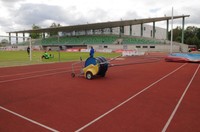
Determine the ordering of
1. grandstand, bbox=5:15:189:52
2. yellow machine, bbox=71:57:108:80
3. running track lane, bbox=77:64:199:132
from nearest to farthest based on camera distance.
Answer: running track lane, bbox=77:64:199:132 < yellow machine, bbox=71:57:108:80 < grandstand, bbox=5:15:189:52

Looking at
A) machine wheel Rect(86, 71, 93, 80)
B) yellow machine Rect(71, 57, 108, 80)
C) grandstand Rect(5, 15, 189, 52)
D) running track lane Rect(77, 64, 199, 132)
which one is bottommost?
running track lane Rect(77, 64, 199, 132)

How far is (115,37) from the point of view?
68812 mm

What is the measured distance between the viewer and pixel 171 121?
4.98 m

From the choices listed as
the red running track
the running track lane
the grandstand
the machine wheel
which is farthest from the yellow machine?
the grandstand

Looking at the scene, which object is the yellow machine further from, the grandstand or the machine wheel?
the grandstand

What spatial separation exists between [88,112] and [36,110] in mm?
1552

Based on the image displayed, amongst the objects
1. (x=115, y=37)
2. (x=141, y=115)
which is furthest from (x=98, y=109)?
(x=115, y=37)

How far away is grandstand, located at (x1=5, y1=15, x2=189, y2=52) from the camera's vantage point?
5828cm

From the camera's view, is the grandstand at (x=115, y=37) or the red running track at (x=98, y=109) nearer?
the red running track at (x=98, y=109)

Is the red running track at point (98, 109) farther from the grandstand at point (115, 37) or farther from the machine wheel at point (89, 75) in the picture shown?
the grandstand at point (115, 37)

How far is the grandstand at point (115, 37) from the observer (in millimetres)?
58275

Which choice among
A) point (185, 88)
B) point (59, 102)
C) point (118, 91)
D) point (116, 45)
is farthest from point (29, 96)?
point (116, 45)

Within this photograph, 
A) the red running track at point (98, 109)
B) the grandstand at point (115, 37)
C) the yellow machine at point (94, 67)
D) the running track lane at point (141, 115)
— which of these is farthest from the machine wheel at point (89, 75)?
the grandstand at point (115, 37)

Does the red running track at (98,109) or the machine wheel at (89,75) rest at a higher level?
the machine wheel at (89,75)
